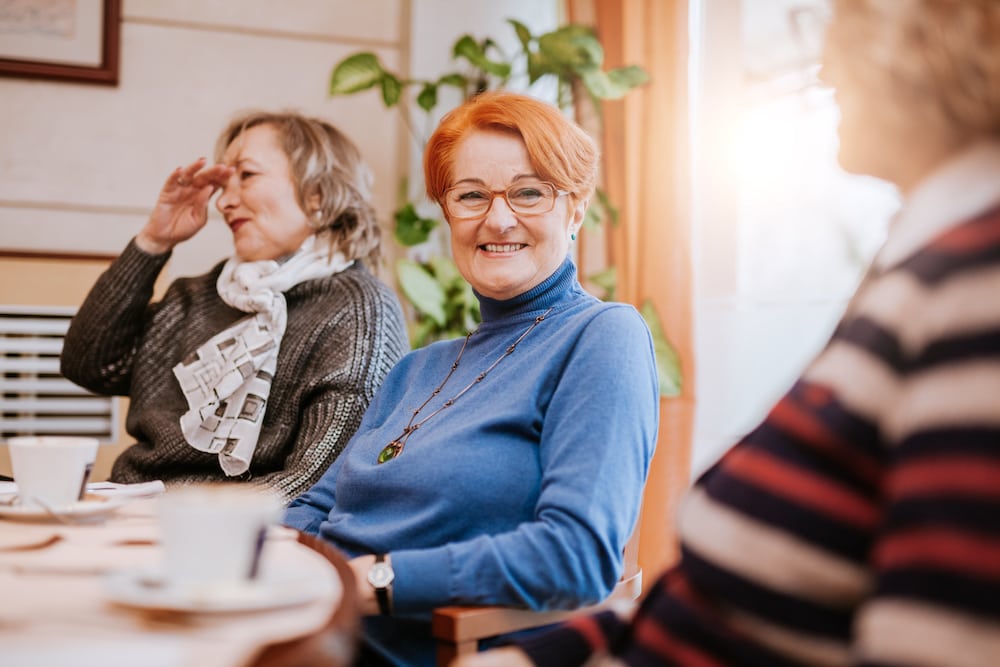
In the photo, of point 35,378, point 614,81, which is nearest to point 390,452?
point 614,81

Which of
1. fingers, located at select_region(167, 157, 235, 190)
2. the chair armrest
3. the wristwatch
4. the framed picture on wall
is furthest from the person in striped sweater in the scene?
the framed picture on wall

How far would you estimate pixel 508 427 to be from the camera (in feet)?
4.32

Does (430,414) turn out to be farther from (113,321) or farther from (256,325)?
(113,321)

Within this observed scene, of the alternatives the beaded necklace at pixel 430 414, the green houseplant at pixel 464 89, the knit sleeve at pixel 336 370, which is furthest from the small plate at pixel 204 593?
the green houseplant at pixel 464 89

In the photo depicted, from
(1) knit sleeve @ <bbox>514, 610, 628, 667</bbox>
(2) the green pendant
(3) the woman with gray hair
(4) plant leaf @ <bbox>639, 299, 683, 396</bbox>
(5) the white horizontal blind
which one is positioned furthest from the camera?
(5) the white horizontal blind

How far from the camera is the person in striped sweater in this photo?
1.83ft

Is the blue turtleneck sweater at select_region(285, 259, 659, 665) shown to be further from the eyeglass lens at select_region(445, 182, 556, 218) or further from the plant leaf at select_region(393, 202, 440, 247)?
the plant leaf at select_region(393, 202, 440, 247)

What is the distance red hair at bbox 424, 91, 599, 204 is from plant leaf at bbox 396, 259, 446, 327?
49.6 inches

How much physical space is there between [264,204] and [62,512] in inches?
47.5

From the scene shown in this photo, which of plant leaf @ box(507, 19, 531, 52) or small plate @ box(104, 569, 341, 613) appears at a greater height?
plant leaf @ box(507, 19, 531, 52)

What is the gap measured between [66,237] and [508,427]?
2191 mm

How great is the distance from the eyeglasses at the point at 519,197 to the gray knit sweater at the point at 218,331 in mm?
474

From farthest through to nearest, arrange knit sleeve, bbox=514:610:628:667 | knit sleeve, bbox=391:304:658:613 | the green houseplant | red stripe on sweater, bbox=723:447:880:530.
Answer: the green houseplant → knit sleeve, bbox=391:304:658:613 → knit sleeve, bbox=514:610:628:667 → red stripe on sweater, bbox=723:447:880:530

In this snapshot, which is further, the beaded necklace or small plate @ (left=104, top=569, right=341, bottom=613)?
the beaded necklace
